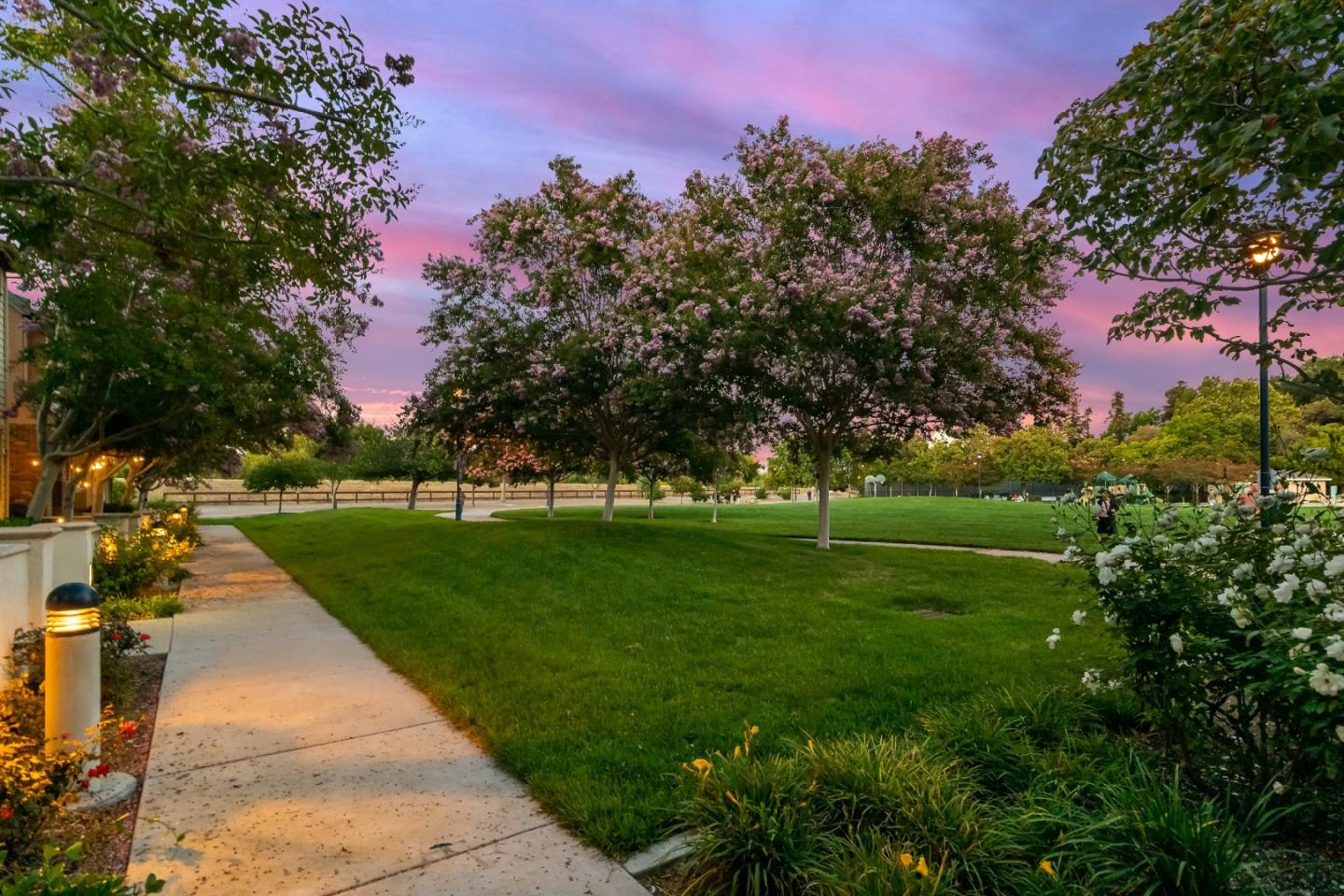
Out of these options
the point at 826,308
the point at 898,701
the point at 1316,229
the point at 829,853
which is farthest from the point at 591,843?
the point at 826,308

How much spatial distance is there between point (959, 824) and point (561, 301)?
1415 cm

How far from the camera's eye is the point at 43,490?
38.1 ft

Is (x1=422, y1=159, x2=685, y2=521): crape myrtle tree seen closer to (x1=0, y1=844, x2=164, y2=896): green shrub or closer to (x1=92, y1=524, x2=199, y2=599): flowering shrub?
(x1=92, y1=524, x2=199, y2=599): flowering shrub

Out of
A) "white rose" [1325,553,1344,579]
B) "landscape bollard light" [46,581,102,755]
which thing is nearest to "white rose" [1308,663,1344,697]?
"white rose" [1325,553,1344,579]

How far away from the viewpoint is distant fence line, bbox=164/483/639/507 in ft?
179

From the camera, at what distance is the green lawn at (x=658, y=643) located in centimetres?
442

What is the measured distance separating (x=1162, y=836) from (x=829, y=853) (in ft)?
4.17

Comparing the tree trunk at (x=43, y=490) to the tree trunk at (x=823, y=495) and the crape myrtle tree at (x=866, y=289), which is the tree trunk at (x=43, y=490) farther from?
the tree trunk at (x=823, y=495)

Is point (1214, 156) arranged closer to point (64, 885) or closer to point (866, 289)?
point (64, 885)

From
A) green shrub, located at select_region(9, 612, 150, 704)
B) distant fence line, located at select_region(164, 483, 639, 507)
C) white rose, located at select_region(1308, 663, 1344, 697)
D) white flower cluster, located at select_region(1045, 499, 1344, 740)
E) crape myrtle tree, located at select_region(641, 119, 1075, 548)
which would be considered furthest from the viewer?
distant fence line, located at select_region(164, 483, 639, 507)

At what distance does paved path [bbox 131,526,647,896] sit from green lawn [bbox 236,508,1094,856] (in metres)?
0.26

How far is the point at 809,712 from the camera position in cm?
497

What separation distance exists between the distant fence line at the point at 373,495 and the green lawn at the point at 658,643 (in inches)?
1497

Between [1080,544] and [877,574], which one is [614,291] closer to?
[877,574]
